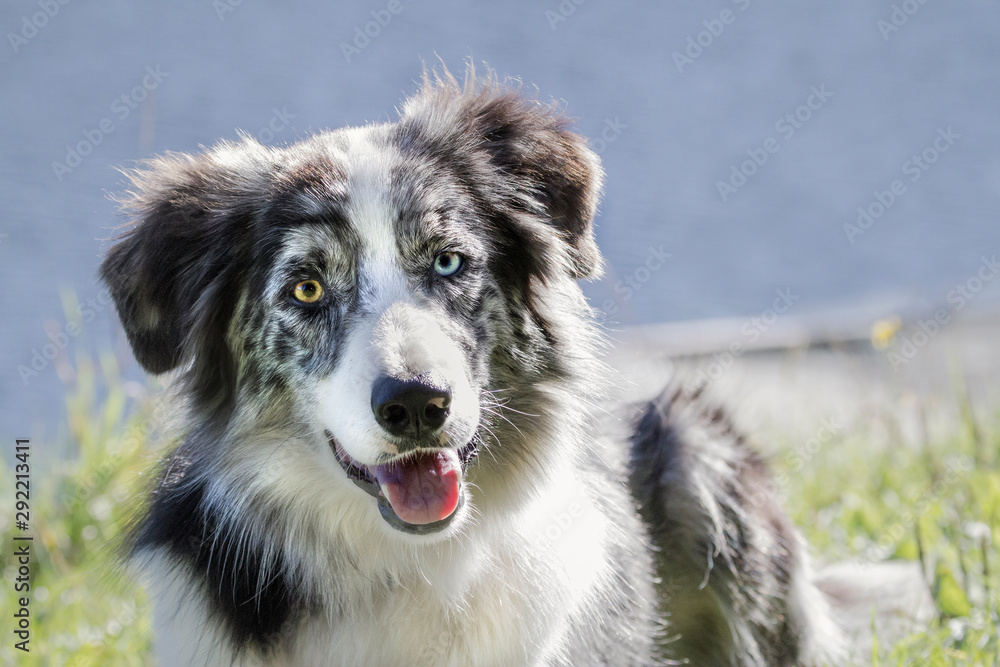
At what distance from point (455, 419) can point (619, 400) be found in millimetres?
1666

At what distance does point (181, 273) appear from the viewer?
9.14ft

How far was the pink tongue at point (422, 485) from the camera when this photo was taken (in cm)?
245

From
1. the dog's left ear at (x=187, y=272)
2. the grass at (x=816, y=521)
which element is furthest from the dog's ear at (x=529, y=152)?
the grass at (x=816, y=521)

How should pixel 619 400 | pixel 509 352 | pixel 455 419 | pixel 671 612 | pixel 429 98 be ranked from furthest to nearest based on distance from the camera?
1. pixel 619 400
2. pixel 671 612
3. pixel 429 98
4. pixel 509 352
5. pixel 455 419

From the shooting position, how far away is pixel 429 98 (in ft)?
10.3

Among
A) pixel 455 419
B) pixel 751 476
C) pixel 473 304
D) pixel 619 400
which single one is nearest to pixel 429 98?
pixel 473 304

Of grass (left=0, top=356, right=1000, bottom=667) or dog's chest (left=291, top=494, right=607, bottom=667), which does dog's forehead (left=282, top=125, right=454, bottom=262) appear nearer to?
dog's chest (left=291, top=494, right=607, bottom=667)

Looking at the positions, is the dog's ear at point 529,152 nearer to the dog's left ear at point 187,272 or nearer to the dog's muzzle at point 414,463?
the dog's left ear at point 187,272

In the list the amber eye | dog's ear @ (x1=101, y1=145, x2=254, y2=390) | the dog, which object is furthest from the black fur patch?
the amber eye

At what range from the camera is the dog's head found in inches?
95.7

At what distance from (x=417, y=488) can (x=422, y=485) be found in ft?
0.06

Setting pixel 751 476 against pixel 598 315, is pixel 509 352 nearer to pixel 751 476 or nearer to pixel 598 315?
pixel 598 315
